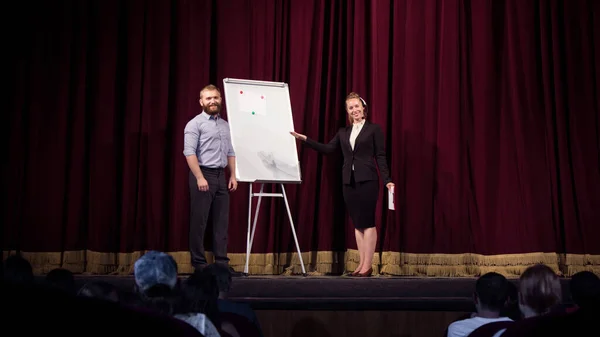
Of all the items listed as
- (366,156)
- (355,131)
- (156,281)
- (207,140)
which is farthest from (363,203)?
(156,281)

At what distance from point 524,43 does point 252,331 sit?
446cm

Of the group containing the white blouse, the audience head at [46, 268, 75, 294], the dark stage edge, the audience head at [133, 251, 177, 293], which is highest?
the white blouse

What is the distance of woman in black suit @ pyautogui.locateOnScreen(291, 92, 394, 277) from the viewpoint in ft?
16.1

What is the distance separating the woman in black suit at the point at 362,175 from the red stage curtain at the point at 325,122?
570 mm

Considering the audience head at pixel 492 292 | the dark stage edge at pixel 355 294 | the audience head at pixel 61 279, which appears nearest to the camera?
the audience head at pixel 492 292

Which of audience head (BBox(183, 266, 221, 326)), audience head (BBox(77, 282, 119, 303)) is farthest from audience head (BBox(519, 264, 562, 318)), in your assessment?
audience head (BBox(77, 282, 119, 303))

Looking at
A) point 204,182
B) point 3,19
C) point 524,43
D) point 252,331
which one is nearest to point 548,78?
point 524,43

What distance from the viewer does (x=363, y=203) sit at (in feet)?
16.1

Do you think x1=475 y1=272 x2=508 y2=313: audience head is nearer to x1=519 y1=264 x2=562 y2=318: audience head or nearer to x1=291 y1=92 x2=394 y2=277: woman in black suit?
x1=519 y1=264 x2=562 y2=318: audience head

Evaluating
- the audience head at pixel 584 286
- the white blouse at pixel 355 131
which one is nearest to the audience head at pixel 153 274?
the audience head at pixel 584 286

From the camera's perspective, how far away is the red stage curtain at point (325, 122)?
18.2 ft

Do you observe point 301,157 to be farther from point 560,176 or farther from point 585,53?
point 585,53

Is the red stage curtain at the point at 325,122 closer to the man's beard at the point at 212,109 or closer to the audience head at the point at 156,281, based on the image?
the man's beard at the point at 212,109

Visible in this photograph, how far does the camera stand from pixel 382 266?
18.1 ft
